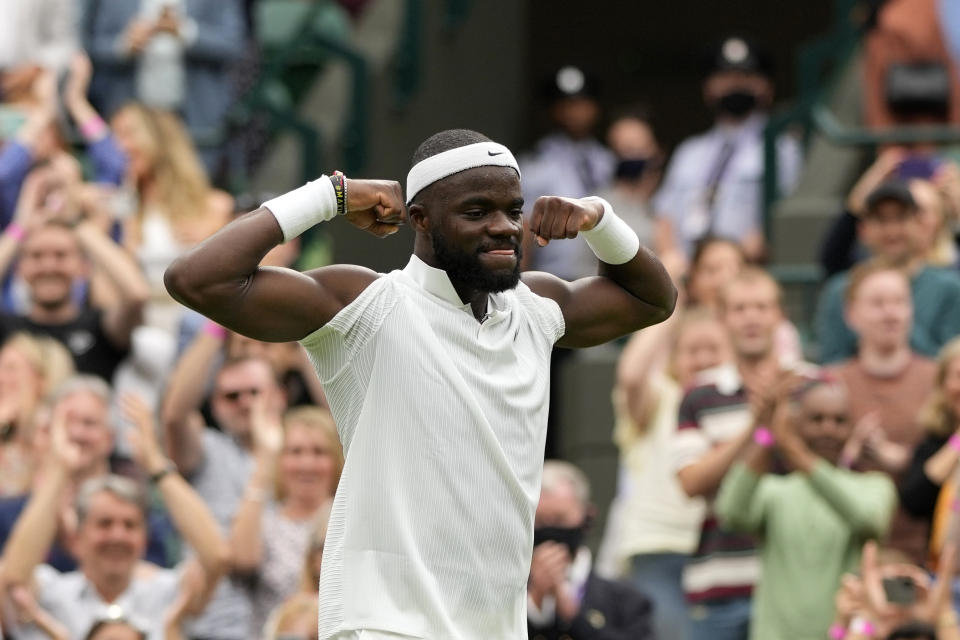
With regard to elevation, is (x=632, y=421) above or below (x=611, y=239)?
below

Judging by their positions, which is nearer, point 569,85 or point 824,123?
point 824,123

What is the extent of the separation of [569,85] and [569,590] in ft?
18.5

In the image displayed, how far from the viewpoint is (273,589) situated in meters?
8.12

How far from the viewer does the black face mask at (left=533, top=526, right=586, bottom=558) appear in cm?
772

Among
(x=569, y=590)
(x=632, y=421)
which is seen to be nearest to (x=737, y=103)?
(x=632, y=421)

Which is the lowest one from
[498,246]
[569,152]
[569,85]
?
[498,246]

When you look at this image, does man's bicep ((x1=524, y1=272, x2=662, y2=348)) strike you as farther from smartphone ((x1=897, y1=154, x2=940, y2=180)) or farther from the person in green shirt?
smartphone ((x1=897, y1=154, x2=940, y2=180))

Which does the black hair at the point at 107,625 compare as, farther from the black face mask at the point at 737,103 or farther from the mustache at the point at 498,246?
the black face mask at the point at 737,103

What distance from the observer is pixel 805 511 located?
310 inches

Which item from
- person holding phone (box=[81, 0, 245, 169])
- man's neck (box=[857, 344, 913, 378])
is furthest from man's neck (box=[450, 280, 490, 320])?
person holding phone (box=[81, 0, 245, 169])

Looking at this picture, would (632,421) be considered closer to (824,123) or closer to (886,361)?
(886,361)

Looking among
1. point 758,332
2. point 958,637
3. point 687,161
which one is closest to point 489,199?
point 958,637

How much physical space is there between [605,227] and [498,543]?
830 mm

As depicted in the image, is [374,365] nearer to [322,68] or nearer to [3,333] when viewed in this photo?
[3,333]
